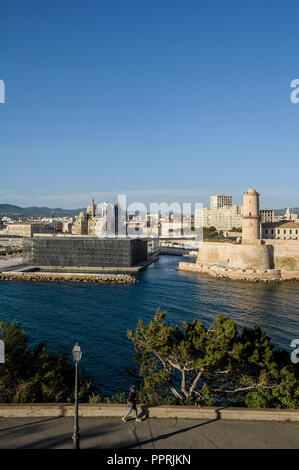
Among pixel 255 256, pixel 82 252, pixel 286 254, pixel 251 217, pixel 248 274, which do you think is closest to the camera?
pixel 248 274

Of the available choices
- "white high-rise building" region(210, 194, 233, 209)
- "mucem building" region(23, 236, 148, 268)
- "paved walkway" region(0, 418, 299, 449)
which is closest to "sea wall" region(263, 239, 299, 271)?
"mucem building" region(23, 236, 148, 268)

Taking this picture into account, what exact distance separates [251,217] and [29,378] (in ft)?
138

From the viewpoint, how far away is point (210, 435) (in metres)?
7.45

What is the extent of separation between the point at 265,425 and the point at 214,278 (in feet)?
129

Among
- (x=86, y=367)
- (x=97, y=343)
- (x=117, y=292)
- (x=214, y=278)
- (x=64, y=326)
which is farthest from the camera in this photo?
(x=214, y=278)

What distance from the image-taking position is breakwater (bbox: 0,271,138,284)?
1763 inches

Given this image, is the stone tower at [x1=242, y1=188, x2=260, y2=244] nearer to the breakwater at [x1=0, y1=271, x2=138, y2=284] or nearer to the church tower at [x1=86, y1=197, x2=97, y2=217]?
the breakwater at [x1=0, y1=271, x2=138, y2=284]

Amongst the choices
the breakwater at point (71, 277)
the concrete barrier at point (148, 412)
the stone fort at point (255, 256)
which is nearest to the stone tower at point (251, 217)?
the stone fort at point (255, 256)

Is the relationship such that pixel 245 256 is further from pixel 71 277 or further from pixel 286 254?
pixel 71 277

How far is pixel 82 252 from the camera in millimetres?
55469

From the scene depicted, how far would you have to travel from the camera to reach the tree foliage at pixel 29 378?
9.55m

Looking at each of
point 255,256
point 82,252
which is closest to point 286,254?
point 255,256
